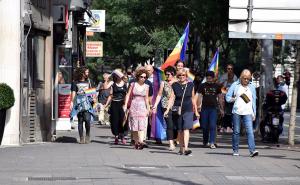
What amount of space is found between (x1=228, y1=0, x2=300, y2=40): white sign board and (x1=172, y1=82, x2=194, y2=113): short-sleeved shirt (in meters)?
1.72

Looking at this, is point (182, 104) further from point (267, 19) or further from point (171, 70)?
point (267, 19)

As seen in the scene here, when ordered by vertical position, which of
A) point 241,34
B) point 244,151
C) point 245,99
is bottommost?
point 244,151

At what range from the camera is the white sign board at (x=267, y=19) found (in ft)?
58.6

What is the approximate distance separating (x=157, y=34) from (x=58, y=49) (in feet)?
80.0

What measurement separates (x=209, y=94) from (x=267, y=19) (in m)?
2.11

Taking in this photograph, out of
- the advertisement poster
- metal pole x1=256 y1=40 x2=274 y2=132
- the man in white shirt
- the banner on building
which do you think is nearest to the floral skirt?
the man in white shirt

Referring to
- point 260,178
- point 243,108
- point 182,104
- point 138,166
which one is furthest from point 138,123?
point 260,178

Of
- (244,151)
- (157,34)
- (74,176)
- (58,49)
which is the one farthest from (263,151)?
(157,34)

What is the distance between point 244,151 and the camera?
59.4 ft

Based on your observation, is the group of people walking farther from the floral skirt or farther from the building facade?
the building facade

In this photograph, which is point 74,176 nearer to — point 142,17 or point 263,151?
point 263,151

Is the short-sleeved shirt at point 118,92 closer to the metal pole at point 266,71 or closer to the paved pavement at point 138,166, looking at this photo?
the paved pavement at point 138,166

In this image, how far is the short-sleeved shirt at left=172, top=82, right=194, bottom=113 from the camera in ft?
55.2

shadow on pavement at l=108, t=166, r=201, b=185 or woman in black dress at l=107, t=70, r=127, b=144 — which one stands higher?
woman in black dress at l=107, t=70, r=127, b=144
